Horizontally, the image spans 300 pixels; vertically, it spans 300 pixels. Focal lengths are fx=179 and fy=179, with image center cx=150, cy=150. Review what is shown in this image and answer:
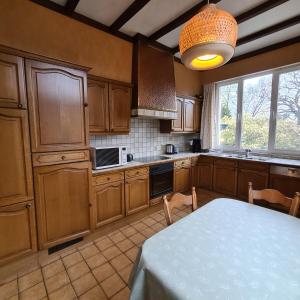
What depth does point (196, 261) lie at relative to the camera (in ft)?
2.65

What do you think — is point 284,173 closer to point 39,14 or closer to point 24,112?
point 24,112

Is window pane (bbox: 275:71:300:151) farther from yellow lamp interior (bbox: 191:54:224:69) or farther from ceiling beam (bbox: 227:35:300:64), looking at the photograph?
yellow lamp interior (bbox: 191:54:224:69)

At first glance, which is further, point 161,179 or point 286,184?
point 161,179

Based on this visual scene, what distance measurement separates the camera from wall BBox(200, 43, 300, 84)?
9.27 feet

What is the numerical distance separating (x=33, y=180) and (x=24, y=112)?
625 millimetres

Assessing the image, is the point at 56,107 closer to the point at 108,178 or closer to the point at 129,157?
the point at 108,178

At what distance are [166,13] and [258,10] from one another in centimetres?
106

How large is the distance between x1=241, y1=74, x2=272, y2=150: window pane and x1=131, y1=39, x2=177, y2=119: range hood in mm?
1445

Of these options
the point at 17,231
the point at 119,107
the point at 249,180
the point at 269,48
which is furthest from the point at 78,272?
the point at 269,48

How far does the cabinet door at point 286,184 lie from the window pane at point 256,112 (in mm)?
762

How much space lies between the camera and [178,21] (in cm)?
232

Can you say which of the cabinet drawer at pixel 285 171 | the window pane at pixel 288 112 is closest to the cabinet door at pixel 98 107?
the cabinet drawer at pixel 285 171

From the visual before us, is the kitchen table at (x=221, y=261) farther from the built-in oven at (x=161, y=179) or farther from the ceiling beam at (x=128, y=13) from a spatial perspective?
the ceiling beam at (x=128, y=13)

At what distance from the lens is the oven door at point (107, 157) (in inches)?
88.2
